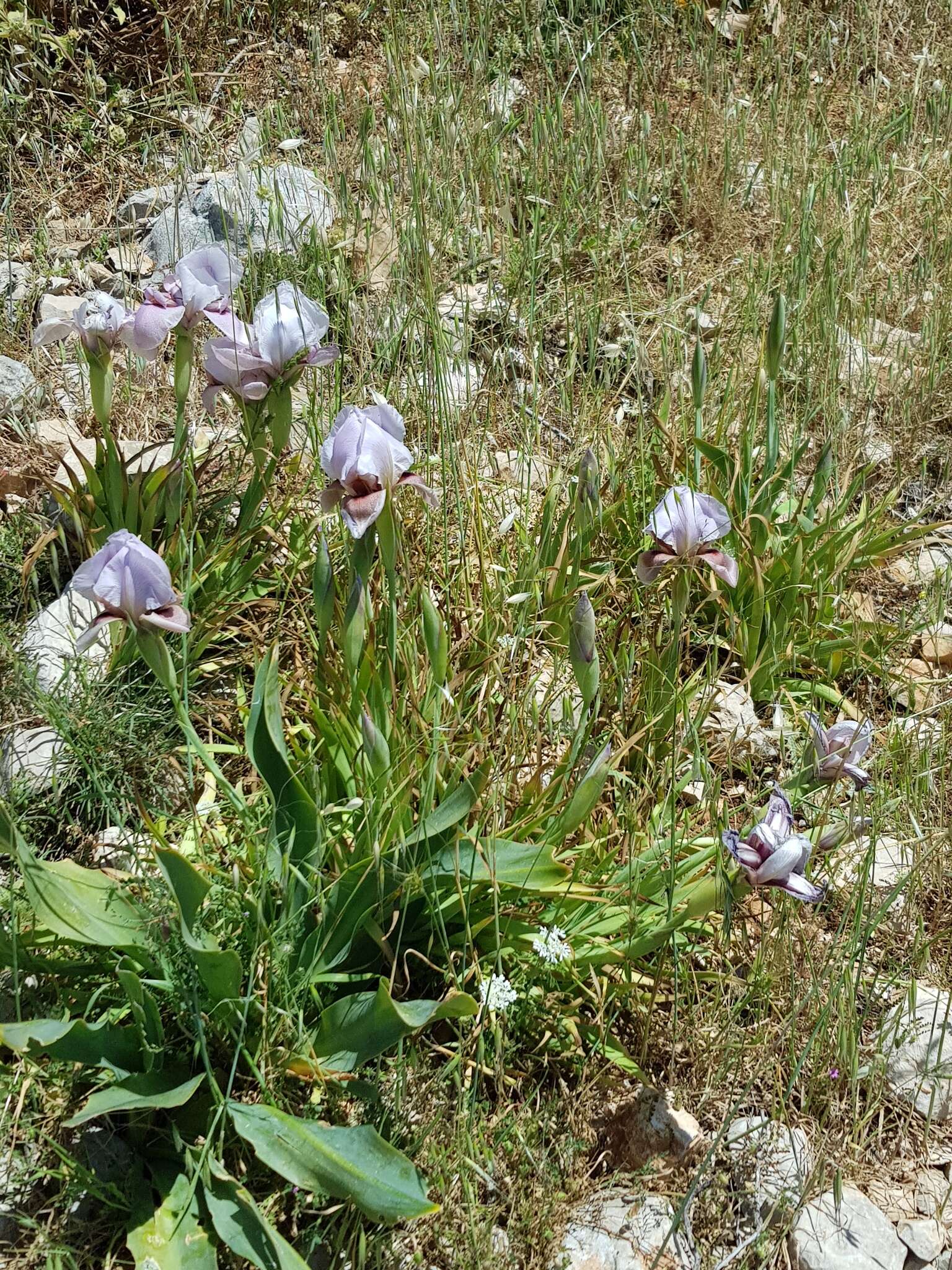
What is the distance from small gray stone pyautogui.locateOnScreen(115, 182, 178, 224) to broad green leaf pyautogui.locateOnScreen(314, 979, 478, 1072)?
2732 millimetres

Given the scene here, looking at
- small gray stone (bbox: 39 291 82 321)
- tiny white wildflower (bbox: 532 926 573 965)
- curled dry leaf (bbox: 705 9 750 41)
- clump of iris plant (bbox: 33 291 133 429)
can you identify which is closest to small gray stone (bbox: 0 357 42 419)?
small gray stone (bbox: 39 291 82 321)

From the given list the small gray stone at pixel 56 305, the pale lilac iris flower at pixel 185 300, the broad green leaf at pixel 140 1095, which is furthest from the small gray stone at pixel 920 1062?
the small gray stone at pixel 56 305

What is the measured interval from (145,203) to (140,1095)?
286 centimetres

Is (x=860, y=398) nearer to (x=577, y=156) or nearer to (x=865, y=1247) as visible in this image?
(x=577, y=156)

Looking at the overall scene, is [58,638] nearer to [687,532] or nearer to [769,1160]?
[687,532]

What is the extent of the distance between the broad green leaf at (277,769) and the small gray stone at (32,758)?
45 cm

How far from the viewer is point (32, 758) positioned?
6.12 feet

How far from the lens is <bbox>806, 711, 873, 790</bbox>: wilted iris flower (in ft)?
5.19

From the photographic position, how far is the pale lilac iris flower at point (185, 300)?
6.23 ft

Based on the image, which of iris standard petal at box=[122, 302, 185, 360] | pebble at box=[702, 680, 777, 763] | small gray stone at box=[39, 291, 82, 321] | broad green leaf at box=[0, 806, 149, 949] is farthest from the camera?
small gray stone at box=[39, 291, 82, 321]

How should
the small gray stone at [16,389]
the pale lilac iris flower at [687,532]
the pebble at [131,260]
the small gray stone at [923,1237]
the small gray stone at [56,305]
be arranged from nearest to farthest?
the small gray stone at [923,1237] → the pale lilac iris flower at [687,532] → the small gray stone at [16,389] → the small gray stone at [56,305] → the pebble at [131,260]

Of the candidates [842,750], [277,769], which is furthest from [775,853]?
[277,769]

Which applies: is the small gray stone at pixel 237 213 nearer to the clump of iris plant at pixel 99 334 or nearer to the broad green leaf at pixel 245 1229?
the clump of iris plant at pixel 99 334

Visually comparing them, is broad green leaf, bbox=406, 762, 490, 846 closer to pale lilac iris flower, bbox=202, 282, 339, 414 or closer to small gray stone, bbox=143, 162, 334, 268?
pale lilac iris flower, bbox=202, 282, 339, 414
